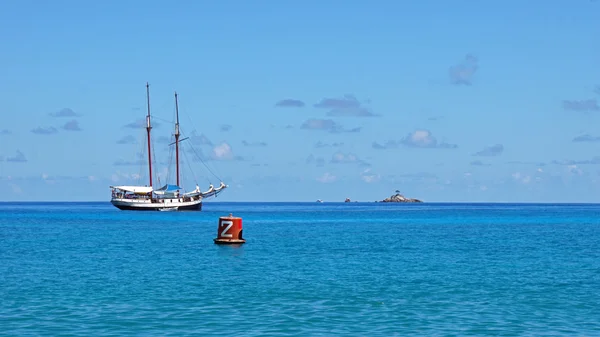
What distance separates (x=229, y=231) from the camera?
71.8m

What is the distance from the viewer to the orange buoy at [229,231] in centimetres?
7150

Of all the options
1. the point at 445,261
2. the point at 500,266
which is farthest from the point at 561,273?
the point at 445,261

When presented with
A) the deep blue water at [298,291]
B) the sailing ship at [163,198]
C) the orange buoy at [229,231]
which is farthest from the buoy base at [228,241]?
the sailing ship at [163,198]

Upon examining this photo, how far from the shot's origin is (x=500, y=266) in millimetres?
53219

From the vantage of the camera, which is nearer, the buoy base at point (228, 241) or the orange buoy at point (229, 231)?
the buoy base at point (228, 241)

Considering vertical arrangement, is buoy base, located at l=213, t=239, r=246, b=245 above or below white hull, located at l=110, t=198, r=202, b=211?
below

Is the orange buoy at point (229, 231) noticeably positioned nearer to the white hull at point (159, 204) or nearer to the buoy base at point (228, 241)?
the buoy base at point (228, 241)

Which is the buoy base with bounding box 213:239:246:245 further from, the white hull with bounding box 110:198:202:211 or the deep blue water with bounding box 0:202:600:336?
the white hull with bounding box 110:198:202:211

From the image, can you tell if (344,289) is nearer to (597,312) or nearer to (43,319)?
(597,312)

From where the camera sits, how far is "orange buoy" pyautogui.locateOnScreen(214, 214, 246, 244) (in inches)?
2815

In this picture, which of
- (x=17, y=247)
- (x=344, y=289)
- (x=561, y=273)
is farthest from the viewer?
(x=17, y=247)

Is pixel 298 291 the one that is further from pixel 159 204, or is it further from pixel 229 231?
pixel 159 204

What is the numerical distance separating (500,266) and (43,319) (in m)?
32.5

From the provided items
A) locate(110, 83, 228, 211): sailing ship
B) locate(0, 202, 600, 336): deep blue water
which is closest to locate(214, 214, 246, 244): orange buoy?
locate(0, 202, 600, 336): deep blue water
